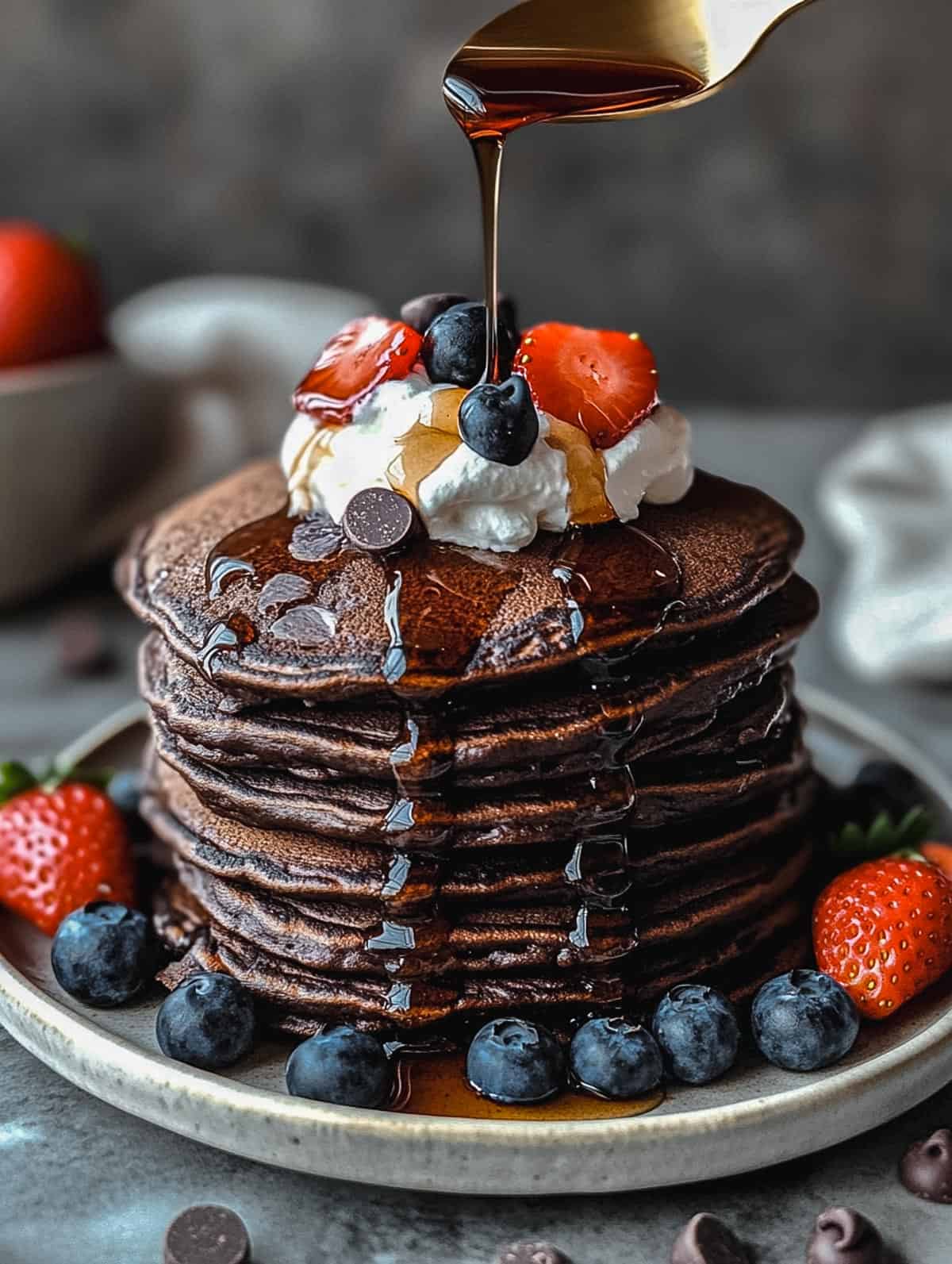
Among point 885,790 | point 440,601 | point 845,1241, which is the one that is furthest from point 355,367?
point 845,1241

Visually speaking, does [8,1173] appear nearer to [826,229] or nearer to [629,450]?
[629,450]

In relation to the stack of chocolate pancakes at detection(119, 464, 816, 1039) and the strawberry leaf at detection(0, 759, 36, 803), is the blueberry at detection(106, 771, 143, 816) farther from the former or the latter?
the stack of chocolate pancakes at detection(119, 464, 816, 1039)

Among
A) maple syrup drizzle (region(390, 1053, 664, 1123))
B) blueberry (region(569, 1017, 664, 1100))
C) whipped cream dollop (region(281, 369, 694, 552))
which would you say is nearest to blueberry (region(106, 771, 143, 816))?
whipped cream dollop (region(281, 369, 694, 552))

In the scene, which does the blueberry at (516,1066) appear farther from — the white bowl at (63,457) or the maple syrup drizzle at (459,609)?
the white bowl at (63,457)

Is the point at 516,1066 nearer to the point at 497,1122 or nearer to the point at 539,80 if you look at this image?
the point at 497,1122

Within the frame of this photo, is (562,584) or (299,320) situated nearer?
(562,584)

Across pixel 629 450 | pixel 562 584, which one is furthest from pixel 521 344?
pixel 562 584
